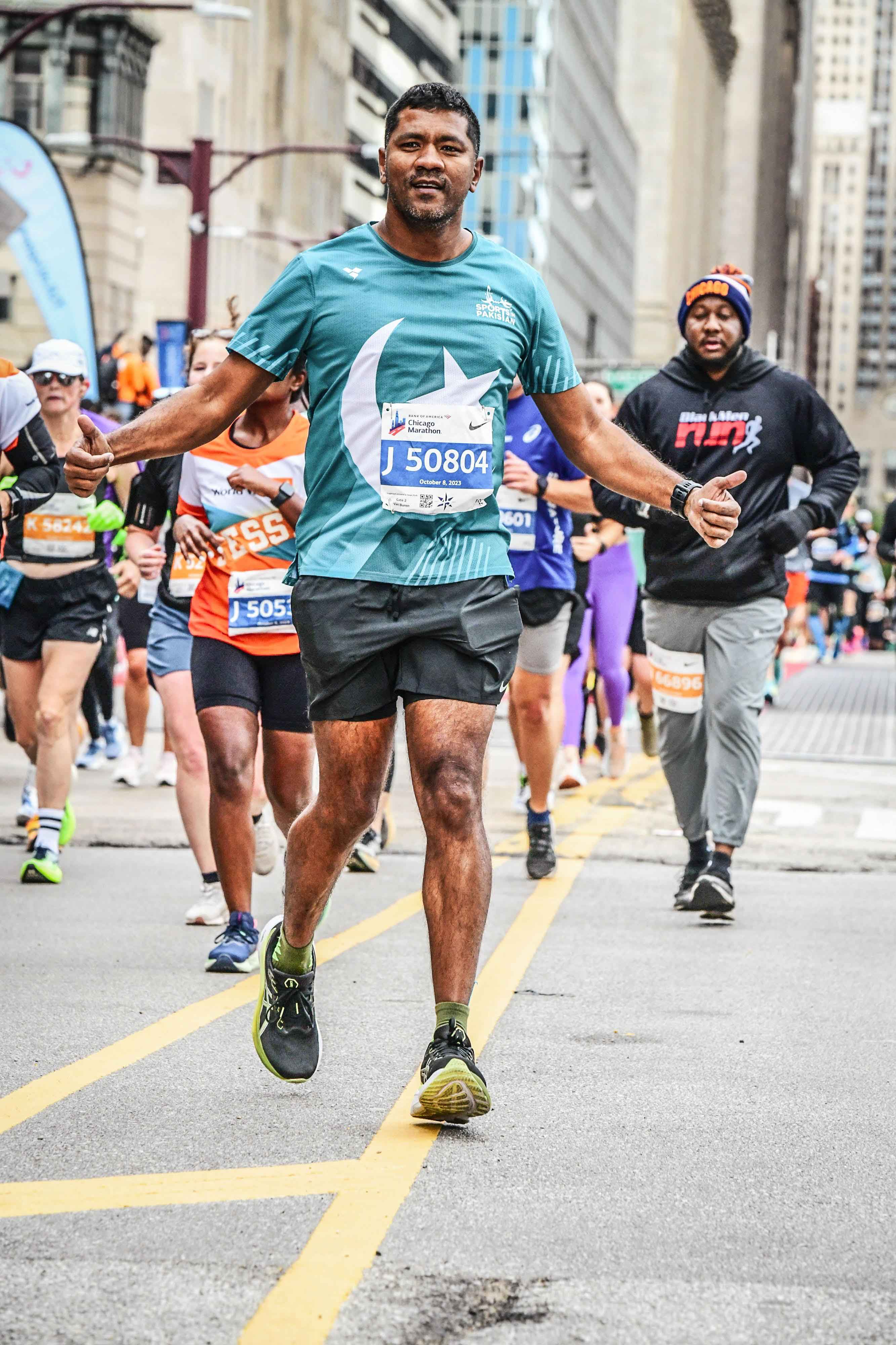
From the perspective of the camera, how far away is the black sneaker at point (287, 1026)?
488 centimetres

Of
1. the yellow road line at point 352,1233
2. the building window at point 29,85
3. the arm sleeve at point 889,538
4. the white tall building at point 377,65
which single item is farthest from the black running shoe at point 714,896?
the white tall building at point 377,65

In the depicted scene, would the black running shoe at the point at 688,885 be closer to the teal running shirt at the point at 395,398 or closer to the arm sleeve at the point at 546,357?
the arm sleeve at the point at 546,357

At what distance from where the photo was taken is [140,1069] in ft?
16.9

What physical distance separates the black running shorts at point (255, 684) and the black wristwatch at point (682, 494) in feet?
6.10

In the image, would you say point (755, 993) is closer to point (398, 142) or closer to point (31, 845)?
point (398, 142)

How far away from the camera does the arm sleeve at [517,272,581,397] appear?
5.05 metres

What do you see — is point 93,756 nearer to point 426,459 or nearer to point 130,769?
point 130,769

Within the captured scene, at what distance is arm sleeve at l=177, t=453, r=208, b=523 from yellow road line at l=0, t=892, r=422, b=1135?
1434 millimetres

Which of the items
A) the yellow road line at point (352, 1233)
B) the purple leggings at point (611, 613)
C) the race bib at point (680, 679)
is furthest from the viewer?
the purple leggings at point (611, 613)

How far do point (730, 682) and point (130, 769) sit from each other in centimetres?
521

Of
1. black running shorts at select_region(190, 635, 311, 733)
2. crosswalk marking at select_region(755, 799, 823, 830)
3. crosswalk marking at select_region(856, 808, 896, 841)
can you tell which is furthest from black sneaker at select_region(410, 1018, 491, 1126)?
crosswalk marking at select_region(755, 799, 823, 830)

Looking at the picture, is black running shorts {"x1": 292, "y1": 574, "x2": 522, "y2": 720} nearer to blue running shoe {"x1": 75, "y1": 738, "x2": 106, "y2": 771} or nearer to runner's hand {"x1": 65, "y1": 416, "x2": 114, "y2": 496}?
runner's hand {"x1": 65, "y1": 416, "x2": 114, "y2": 496}

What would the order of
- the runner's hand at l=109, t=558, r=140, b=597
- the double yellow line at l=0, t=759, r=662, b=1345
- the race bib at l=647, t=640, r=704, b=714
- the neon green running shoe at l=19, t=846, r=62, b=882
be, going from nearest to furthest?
the double yellow line at l=0, t=759, r=662, b=1345 → the race bib at l=647, t=640, r=704, b=714 → the neon green running shoe at l=19, t=846, r=62, b=882 → the runner's hand at l=109, t=558, r=140, b=597

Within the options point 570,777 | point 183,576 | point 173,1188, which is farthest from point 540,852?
point 173,1188
